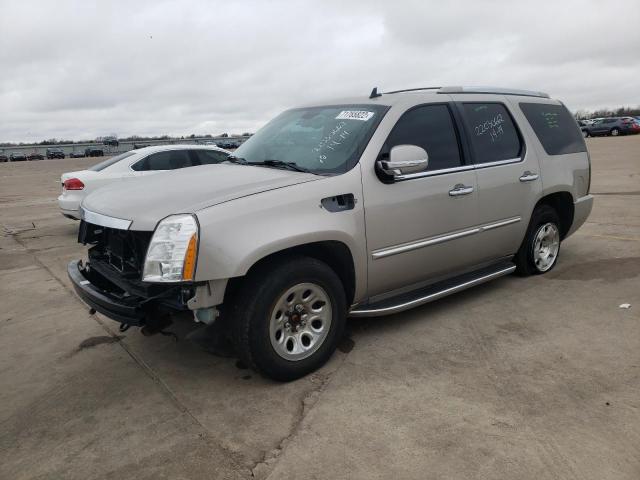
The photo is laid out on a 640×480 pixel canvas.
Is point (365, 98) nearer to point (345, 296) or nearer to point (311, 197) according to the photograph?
point (311, 197)

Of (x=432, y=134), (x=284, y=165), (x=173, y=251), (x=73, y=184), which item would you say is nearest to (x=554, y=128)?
(x=432, y=134)

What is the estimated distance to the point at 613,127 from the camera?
40.7 metres

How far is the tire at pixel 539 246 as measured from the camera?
5.10 meters

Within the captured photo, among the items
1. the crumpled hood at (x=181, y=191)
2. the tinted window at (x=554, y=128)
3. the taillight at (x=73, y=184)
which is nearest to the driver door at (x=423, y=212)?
the crumpled hood at (x=181, y=191)

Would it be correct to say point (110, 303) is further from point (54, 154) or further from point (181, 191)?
point (54, 154)

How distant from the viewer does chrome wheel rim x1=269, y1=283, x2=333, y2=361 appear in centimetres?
324

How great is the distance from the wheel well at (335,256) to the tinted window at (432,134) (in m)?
0.84

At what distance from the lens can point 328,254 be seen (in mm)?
3545

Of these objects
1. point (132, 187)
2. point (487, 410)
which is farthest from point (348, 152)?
point (487, 410)

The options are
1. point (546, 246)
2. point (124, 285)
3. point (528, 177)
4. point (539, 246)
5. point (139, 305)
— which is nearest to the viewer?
point (139, 305)

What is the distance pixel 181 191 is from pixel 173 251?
603 mm

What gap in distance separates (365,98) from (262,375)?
7.77ft

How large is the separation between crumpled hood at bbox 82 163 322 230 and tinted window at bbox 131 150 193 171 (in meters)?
5.57

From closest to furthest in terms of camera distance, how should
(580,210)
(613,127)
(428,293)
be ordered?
(428,293) → (580,210) → (613,127)
